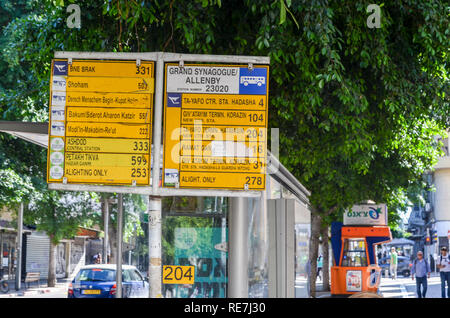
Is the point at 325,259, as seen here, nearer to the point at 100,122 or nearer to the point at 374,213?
the point at 374,213

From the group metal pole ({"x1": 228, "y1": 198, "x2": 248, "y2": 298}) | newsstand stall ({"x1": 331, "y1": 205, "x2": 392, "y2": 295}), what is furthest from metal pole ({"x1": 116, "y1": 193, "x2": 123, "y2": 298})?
newsstand stall ({"x1": 331, "y1": 205, "x2": 392, "y2": 295})

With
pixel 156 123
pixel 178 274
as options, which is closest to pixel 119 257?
pixel 178 274

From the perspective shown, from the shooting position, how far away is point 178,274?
19.5 ft

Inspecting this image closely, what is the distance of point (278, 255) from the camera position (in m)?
6.75

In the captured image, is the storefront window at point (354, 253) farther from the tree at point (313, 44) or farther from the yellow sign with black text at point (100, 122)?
the yellow sign with black text at point (100, 122)

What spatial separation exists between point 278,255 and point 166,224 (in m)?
1.37

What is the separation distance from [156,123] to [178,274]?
176cm

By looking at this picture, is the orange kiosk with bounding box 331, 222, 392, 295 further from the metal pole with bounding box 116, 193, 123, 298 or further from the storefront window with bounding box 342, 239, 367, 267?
the metal pole with bounding box 116, 193, 123, 298

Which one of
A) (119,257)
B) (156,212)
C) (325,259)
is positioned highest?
(156,212)

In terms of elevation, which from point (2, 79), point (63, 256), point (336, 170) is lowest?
point (63, 256)

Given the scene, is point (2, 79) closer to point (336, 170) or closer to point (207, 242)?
point (336, 170)

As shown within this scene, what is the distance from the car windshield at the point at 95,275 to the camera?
1661 cm
